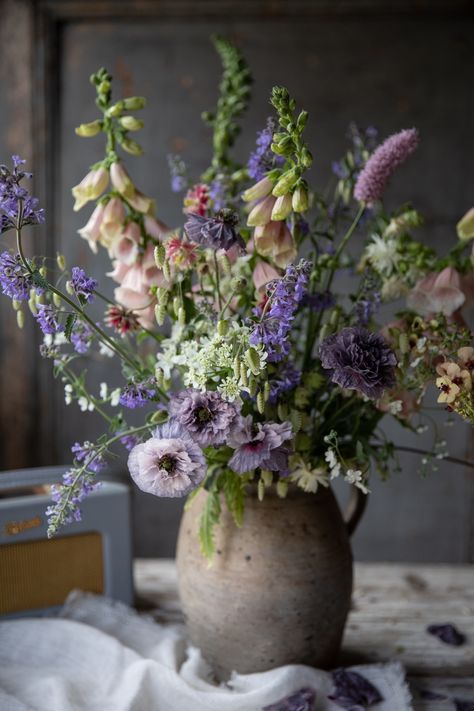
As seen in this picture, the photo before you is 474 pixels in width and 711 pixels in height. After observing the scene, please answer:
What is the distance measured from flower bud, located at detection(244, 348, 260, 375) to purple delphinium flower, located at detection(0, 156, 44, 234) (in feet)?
0.84

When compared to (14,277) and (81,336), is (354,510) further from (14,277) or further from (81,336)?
(14,277)

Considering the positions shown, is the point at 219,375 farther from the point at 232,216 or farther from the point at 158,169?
the point at 158,169

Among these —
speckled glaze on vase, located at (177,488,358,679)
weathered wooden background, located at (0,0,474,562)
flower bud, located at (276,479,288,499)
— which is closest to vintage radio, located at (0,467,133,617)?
speckled glaze on vase, located at (177,488,358,679)

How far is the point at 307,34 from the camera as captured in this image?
224 cm

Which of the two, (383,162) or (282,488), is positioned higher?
(383,162)

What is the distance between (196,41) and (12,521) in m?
1.70

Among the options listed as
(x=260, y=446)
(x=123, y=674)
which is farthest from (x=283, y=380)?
(x=123, y=674)

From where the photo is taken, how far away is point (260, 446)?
795 mm

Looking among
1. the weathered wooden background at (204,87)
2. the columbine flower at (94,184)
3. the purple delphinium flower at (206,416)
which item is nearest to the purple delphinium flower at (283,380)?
the purple delphinium flower at (206,416)

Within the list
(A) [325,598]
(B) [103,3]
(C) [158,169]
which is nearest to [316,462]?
(A) [325,598]

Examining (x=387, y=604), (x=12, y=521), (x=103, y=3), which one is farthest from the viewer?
(x=103, y=3)

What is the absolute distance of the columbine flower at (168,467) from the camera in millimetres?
724

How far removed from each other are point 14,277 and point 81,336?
162mm

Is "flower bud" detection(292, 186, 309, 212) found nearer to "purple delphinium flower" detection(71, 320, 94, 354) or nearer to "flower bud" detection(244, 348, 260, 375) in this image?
"flower bud" detection(244, 348, 260, 375)
